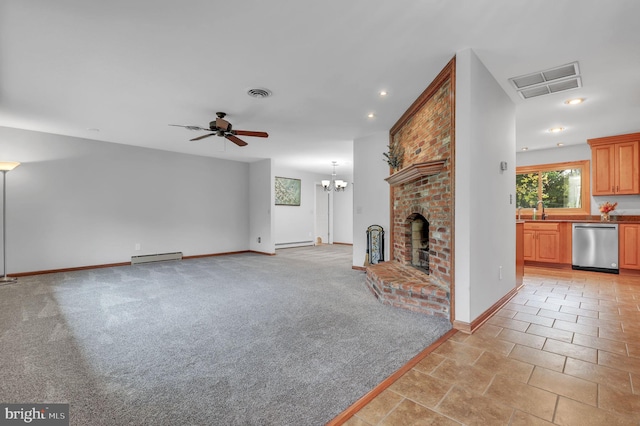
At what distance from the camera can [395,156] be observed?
4477 mm

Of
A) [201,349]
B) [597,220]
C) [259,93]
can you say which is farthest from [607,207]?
[201,349]

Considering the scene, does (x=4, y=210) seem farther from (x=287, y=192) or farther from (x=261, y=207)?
(x=287, y=192)

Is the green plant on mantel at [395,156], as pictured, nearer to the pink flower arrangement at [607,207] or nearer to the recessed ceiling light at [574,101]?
the recessed ceiling light at [574,101]

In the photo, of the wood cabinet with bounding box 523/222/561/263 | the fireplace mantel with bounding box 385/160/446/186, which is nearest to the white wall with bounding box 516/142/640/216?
the wood cabinet with bounding box 523/222/561/263

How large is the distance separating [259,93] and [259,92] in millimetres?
26

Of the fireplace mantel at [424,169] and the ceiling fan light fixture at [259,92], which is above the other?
the ceiling fan light fixture at [259,92]

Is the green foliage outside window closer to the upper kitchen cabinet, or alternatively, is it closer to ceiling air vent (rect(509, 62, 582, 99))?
the upper kitchen cabinet

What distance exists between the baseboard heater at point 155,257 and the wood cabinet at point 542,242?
23.9 ft

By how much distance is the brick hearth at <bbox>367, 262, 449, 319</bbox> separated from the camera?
282 centimetres

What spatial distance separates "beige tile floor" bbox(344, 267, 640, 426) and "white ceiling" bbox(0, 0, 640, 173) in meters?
2.43

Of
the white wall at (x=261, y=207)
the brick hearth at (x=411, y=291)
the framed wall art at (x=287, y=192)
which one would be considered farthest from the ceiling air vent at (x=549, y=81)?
the framed wall art at (x=287, y=192)

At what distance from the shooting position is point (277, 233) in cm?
845

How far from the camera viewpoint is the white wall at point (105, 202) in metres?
4.78

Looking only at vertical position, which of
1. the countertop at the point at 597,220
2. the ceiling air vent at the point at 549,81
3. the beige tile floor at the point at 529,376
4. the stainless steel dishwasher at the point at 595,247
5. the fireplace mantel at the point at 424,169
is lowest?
the beige tile floor at the point at 529,376
